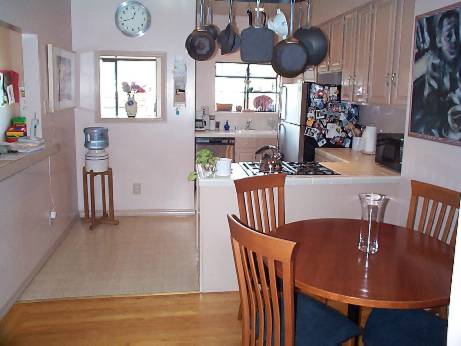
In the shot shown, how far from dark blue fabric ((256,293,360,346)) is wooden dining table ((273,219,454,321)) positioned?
0.15m

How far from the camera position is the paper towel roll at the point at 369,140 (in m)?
4.18

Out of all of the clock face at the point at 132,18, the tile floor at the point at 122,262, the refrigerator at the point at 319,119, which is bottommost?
the tile floor at the point at 122,262

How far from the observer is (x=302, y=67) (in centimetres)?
213

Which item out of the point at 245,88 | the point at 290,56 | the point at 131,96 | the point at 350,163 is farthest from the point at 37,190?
the point at 245,88

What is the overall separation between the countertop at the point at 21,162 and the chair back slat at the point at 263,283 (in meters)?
1.42

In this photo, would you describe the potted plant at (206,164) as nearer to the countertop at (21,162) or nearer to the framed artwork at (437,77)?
the countertop at (21,162)

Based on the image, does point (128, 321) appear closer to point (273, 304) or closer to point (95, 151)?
point (273, 304)

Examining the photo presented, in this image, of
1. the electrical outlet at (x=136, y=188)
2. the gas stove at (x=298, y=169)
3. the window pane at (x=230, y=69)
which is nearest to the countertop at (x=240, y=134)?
the window pane at (x=230, y=69)

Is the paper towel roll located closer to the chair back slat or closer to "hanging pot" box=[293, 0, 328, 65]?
"hanging pot" box=[293, 0, 328, 65]

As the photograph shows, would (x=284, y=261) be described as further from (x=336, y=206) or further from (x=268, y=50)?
(x=336, y=206)

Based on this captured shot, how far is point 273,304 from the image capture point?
1.61 metres

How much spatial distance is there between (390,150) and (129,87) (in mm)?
3222

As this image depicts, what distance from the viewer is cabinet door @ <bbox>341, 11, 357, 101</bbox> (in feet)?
12.8

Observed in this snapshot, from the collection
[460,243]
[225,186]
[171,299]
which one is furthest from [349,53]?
[460,243]
